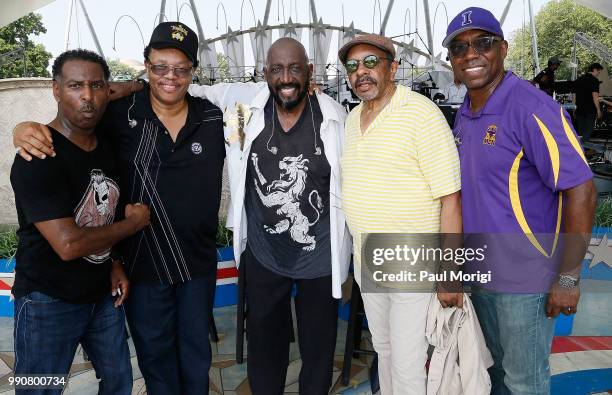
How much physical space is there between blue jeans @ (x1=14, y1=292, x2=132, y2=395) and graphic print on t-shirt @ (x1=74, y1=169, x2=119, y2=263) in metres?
0.23

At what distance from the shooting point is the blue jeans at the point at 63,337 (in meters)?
1.84

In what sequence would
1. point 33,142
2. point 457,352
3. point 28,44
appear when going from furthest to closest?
point 28,44 → point 457,352 → point 33,142

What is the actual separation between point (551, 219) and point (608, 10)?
5.23 m

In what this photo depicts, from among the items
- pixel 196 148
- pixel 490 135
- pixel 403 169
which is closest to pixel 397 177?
pixel 403 169

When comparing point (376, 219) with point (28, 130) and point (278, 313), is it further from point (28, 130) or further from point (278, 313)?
point (28, 130)

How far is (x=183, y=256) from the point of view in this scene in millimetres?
2330

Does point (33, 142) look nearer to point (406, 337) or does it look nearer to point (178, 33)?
point (178, 33)

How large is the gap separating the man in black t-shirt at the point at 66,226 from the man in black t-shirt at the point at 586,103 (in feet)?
33.9

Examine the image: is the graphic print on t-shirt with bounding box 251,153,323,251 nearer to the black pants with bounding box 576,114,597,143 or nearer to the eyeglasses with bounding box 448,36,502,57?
the eyeglasses with bounding box 448,36,502,57

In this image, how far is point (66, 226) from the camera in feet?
5.84

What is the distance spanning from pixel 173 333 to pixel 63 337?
0.63 m

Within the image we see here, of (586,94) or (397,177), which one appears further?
(586,94)

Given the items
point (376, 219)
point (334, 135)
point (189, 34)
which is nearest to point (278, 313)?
point (376, 219)

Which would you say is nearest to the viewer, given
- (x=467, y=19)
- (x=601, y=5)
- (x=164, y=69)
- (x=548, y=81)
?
(x=467, y=19)
